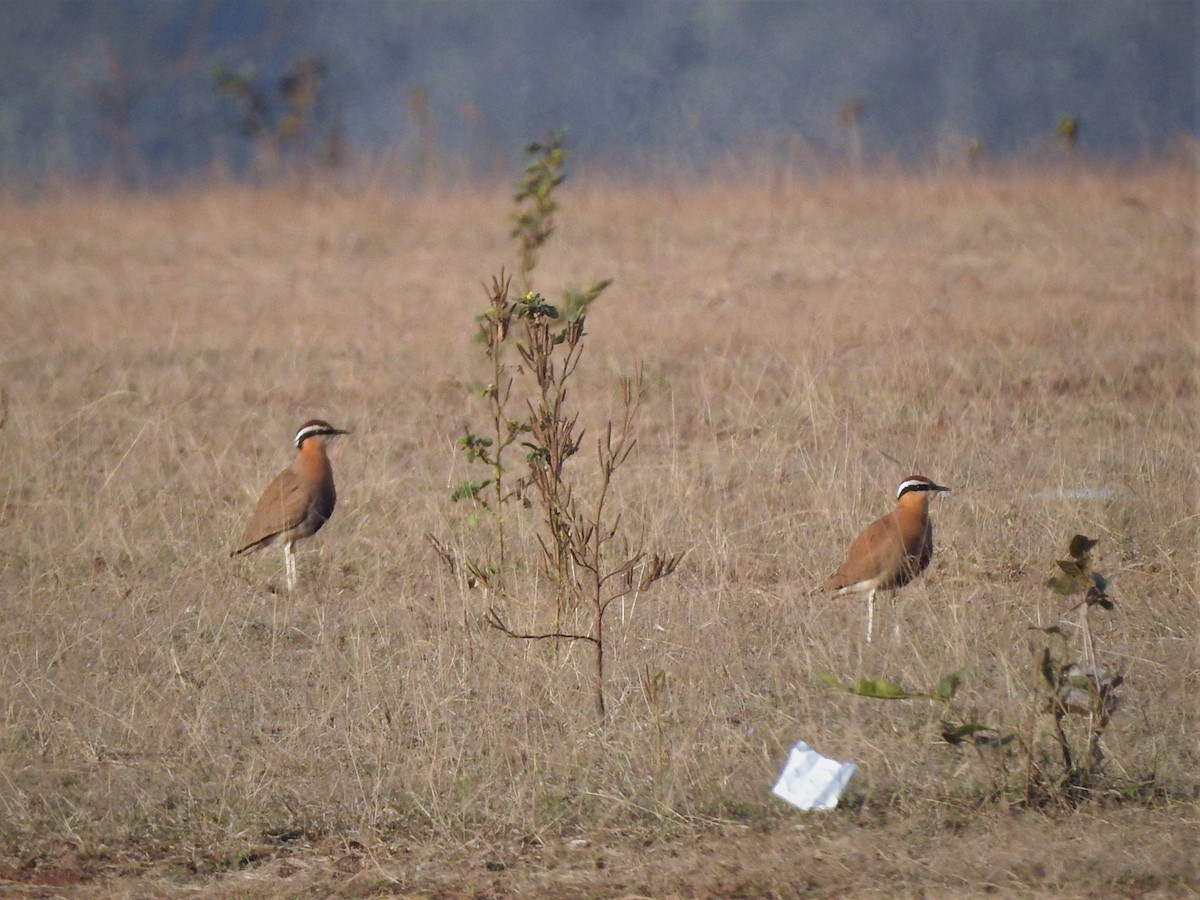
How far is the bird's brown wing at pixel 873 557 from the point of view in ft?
16.6

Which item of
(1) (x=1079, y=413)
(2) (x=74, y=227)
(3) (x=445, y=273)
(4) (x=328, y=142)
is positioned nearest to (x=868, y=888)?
(1) (x=1079, y=413)

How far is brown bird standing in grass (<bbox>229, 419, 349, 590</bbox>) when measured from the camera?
5.99 meters

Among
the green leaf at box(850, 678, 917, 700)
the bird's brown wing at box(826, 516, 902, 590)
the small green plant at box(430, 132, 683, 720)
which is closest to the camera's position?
the green leaf at box(850, 678, 917, 700)

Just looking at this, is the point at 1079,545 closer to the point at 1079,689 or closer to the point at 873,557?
the point at 1079,689

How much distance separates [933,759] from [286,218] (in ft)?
41.0

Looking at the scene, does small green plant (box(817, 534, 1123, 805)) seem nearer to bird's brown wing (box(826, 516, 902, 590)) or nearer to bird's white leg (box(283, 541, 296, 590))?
bird's brown wing (box(826, 516, 902, 590))

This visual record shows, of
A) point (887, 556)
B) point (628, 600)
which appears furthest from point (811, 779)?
point (628, 600)

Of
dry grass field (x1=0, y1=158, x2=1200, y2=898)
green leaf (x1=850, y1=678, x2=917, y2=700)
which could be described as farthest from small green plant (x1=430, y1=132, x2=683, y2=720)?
green leaf (x1=850, y1=678, x2=917, y2=700)

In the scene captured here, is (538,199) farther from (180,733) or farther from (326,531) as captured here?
(180,733)

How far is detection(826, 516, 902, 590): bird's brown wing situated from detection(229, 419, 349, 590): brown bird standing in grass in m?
2.17

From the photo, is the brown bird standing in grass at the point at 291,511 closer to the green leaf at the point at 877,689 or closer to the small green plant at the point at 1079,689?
the green leaf at the point at 877,689

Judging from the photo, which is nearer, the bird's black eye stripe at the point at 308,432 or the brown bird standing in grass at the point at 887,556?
the brown bird standing in grass at the point at 887,556

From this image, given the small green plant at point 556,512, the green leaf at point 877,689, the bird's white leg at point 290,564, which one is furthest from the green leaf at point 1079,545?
the bird's white leg at point 290,564

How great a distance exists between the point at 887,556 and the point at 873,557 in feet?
0.17
